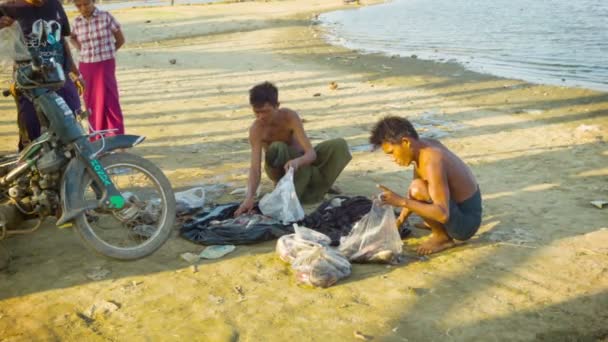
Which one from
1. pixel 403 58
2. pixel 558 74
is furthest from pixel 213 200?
pixel 403 58

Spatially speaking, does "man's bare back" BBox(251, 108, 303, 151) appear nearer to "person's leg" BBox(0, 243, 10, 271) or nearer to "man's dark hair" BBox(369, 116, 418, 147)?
"man's dark hair" BBox(369, 116, 418, 147)

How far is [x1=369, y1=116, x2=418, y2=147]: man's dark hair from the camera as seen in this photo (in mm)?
3516

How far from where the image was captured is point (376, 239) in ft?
11.9

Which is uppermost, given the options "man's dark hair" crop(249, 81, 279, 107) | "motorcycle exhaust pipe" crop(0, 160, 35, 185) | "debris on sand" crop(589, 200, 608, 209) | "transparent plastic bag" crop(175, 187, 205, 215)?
"man's dark hair" crop(249, 81, 279, 107)

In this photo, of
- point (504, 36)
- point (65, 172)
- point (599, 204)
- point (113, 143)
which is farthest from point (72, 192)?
point (504, 36)

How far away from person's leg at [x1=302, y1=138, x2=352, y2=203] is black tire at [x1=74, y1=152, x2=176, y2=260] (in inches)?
55.1

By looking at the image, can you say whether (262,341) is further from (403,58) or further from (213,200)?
(403,58)

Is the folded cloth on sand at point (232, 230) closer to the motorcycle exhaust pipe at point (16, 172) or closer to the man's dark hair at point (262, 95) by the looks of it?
the man's dark hair at point (262, 95)

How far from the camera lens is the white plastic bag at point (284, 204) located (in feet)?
13.8

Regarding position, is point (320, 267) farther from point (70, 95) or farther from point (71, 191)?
point (70, 95)

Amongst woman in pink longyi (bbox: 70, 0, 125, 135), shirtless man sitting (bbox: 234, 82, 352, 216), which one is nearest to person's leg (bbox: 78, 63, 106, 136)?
woman in pink longyi (bbox: 70, 0, 125, 135)

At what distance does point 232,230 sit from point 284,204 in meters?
0.42

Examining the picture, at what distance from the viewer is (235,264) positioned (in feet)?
12.1

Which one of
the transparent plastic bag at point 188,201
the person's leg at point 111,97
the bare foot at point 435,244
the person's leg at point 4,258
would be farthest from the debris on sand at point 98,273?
the person's leg at point 111,97
